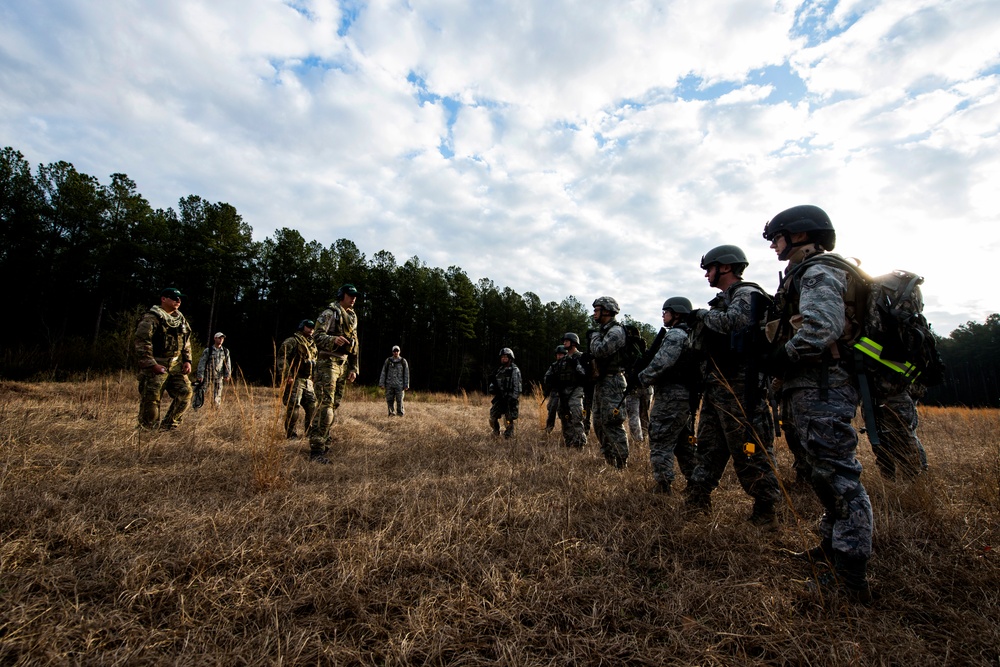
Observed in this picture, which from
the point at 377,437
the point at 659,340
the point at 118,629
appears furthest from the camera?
the point at 377,437

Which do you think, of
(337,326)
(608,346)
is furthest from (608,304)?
(337,326)

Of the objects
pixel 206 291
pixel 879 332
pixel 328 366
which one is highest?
pixel 206 291

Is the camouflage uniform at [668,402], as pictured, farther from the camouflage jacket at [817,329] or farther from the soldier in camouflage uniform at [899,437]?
the soldier in camouflage uniform at [899,437]

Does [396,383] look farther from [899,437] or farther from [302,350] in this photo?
[899,437]

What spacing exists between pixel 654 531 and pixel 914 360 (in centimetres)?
189

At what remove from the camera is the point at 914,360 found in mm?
2461

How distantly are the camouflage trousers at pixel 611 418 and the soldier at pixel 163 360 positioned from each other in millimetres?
5616

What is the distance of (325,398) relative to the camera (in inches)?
195

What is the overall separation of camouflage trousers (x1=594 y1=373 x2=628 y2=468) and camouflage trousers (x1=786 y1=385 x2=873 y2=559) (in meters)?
2.57

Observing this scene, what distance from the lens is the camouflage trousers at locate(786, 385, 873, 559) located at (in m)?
2.06

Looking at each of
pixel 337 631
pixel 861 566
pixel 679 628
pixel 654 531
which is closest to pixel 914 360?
pixel 861 566

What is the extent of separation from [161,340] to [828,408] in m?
7.00

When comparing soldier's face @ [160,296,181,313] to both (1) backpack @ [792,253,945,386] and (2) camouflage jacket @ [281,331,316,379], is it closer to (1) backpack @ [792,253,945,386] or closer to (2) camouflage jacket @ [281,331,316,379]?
(2) camouflage jacket @ [281,331,316,379]

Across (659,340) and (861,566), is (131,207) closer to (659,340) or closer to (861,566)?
(659,340)
